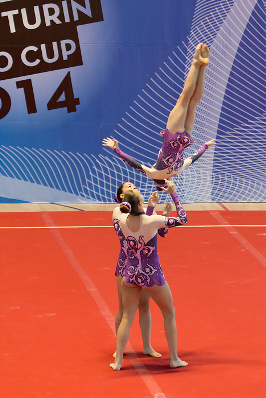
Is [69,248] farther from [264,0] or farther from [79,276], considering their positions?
[264,0]

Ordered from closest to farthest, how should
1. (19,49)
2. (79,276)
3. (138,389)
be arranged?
(138,389)
(79,276)
(19,49)

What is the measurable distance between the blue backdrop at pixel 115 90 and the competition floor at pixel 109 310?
666 millimetres

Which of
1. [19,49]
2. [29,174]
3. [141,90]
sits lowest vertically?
[29,174]

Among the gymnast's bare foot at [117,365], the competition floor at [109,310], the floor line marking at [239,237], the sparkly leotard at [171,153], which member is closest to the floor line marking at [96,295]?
the competition floor at [109,310]

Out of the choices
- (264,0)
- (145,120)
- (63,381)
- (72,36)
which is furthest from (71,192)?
(63,381)

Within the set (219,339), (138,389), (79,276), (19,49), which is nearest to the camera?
(138,389)

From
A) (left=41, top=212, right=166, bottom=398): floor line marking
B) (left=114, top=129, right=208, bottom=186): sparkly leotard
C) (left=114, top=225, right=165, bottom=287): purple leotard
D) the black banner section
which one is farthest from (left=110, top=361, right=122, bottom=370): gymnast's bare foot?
the black banner section

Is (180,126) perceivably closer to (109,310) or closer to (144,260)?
(144,260)

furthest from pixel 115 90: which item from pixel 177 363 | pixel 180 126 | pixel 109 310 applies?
pixel 177 363

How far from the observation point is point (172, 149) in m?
6.04

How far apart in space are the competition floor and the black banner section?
2237mm

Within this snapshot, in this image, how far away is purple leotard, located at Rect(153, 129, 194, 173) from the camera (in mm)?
6008

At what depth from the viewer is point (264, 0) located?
1160 cm

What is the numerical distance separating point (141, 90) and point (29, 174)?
215cm
